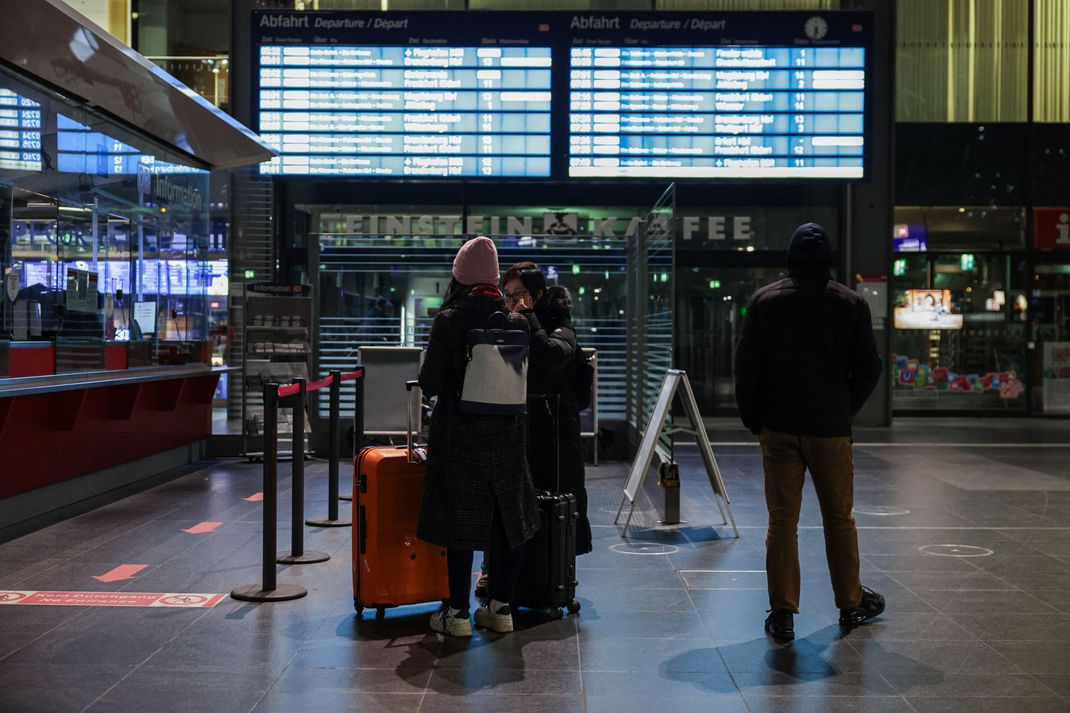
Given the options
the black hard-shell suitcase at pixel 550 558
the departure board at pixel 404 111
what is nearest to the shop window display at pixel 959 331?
the departure board at pixel 404 111

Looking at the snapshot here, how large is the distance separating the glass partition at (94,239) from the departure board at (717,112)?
4.20 metres

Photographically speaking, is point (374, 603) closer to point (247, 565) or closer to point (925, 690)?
point (247, 565)

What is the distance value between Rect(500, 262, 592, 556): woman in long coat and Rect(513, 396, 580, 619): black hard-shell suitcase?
0.18 meters

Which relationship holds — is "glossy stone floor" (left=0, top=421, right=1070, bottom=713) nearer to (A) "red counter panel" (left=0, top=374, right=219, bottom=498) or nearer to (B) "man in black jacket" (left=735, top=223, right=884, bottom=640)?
(B) "man in black jacket" (left=735, top=223, right=884, bottom=640)

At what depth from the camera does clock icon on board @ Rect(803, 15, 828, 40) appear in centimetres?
1201

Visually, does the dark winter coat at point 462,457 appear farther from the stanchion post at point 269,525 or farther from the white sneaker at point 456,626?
the stanchion post at point 269,525

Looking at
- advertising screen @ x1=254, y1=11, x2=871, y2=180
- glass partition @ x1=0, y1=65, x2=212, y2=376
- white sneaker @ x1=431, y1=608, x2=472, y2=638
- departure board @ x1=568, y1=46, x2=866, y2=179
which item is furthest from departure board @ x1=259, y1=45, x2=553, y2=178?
white sneaker @ x1=431, y1=608, x2=472, y2=638

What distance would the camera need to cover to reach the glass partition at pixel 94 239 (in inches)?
322

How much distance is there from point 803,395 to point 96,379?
594cm

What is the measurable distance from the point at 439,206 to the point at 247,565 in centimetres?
873

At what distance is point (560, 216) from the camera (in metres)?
14.3

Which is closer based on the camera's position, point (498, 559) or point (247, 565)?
point (498, 559)

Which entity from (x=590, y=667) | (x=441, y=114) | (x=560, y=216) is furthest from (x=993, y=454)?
Answer: (x=590, y=667)

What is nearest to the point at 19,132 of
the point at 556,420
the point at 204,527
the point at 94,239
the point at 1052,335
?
the point at 94,239
